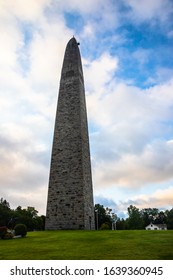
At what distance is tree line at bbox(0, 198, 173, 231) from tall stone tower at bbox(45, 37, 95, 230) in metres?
11.5

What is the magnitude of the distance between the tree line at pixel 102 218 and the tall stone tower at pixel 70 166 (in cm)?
1147

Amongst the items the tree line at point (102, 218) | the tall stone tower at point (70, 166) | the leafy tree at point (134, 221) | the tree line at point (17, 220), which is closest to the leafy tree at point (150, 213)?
the tree line at point (102, 218)

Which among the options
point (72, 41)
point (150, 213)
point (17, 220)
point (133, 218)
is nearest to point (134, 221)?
point (133, 218)

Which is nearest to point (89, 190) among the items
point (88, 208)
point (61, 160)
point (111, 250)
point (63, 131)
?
point (88, 208)

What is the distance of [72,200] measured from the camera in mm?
28000

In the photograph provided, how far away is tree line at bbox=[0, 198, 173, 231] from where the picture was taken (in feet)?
182

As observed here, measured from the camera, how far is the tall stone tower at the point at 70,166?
27.8m

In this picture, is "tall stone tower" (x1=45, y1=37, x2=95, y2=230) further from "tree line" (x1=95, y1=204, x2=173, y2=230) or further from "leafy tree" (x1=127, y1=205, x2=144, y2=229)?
"leafy tree" (x1=127, y1=205, x2=144, y2=229)

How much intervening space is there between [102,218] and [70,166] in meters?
35.4

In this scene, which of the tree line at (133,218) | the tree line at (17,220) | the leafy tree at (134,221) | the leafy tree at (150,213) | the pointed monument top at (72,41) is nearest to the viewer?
the pointed monument top at (72,41)

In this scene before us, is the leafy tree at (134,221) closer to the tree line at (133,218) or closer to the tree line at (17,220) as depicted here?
the tree line at (133,218)

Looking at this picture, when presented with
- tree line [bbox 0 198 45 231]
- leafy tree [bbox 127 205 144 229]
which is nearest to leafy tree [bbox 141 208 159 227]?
leafy tree [bbox 127 205 144 229]
